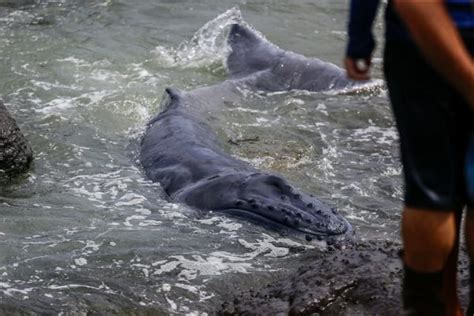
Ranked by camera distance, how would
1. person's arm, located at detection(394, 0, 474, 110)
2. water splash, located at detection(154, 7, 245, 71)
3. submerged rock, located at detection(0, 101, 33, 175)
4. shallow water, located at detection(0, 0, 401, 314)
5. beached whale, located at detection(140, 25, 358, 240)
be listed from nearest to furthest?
person's arm, located at detection(394, 0, 474, 110)
shallow water, located at detection(0, 0, 401, 314)
beached whale, located at detection(140, 25, 358, 240)
submerged rock, located at detection(0, 101, 33, 175)
water splash, located at detection(154, 7, 245, 71)

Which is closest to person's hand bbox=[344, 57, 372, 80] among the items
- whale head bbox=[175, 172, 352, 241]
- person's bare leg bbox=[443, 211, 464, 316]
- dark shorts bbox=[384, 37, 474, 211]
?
dark shorts bbox=[384, 37, 474, 211]

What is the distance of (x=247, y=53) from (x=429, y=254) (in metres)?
7.73

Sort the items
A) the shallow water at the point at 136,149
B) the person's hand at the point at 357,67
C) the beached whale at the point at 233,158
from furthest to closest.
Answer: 1. the beached whale at the point at 233,158
2. the shallow water at the point at 136,149
3. the person's hand at the point at 357,67

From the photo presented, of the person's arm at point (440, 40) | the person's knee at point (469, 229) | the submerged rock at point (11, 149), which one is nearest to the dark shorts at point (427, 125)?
the person's arm at point (440, 40)

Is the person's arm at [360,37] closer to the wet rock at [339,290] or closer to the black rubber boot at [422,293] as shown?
the black rubber boot at [422,293]

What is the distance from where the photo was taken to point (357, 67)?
316 centimetres

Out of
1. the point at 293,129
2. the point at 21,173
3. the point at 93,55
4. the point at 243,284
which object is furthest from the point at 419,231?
→ the point at 93,55

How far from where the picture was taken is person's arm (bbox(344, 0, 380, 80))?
10.1 ft

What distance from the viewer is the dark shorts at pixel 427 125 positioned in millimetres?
2918

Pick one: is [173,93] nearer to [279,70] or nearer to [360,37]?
[279,70]

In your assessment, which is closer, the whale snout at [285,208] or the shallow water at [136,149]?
the shallow water at [136,149]

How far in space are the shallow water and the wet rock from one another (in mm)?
464

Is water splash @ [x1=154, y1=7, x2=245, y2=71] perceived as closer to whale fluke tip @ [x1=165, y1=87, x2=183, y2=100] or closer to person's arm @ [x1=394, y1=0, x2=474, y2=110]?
whale fluke tip @ [x1=165, y1=87, x2=183, y2=100]

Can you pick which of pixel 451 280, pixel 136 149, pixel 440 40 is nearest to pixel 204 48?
pixel 136 149
